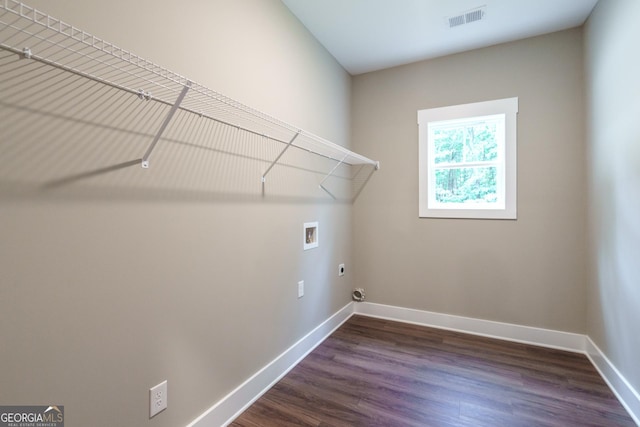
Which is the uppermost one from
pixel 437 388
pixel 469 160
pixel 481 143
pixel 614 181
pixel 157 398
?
pixel 481 143

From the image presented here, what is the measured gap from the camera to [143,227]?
1.21 metres

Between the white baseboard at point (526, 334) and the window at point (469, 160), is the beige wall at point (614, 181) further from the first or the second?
the window at point (469, 160)

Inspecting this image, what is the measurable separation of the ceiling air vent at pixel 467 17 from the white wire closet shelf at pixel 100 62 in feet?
5.14

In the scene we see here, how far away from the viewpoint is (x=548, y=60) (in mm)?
2408

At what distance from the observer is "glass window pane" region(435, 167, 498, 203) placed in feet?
8.79

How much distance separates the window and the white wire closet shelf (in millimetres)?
1661

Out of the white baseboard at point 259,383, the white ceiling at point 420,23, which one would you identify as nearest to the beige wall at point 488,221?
the white ceiling at point 420,23

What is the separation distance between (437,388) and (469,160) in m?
1.92

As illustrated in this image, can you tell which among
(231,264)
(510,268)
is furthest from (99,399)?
(510,268)

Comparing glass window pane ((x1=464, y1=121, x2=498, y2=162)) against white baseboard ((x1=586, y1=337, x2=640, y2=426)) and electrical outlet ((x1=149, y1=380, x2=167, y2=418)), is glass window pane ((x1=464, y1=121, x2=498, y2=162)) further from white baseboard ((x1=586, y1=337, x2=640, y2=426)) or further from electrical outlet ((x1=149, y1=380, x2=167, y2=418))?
A: electrical outlet ((x1=149, y1=380, x2=167, y2=418))

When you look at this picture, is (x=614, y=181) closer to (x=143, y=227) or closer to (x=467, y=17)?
(x=467, y=17)

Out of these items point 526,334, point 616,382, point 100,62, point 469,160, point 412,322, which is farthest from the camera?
point 412,322

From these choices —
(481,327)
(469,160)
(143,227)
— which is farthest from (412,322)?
(143,227)

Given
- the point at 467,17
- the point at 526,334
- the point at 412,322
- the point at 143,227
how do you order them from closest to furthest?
the point at 143,227, the point at 467,17, the point at 526,334, the point at 412,322
